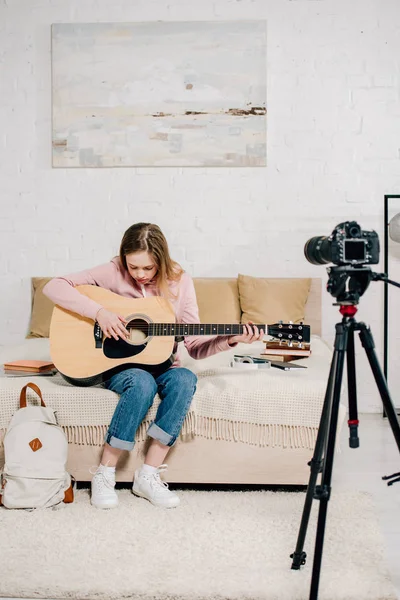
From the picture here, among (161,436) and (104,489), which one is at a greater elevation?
(161,436)

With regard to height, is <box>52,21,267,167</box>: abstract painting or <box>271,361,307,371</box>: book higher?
<box>52,21,267,167</box>: abstract painting

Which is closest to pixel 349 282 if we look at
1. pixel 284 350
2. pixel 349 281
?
pixel 349 281

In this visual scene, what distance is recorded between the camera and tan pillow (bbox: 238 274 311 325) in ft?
12.1

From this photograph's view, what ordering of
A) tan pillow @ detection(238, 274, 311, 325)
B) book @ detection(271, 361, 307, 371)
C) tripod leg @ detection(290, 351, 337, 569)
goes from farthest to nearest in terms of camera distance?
tan pillow @ detection(238, 274, 311, 325), book @ detection(271, 361, 307, 371), tripod leg @ detection(290, 351, 337, 569)

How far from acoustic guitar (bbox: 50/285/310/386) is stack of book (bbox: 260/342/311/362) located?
2.03ft

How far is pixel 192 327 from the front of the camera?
2447mm

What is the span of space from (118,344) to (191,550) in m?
0.78

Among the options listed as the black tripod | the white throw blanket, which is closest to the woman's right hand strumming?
the white throw blanket

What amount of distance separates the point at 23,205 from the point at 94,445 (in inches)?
76.3

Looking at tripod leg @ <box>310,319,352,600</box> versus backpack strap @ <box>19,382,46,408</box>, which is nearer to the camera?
tripod leg @ <box>310,319,352,600</box>

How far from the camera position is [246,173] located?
3.93 m

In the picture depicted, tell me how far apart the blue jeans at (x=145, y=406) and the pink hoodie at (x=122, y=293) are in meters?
0.15

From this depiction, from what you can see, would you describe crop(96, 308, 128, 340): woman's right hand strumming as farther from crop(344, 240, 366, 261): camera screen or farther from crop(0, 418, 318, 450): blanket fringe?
crop(344, 240, 366, 261): camera screen

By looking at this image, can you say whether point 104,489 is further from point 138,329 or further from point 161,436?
point 138,329
